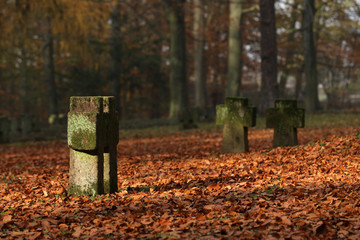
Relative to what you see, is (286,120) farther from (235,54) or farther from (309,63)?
(309,63)

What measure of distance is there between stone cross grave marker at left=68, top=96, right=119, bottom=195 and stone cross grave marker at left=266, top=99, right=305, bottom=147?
4.42 meters

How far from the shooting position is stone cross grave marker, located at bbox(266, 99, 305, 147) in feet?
28.5

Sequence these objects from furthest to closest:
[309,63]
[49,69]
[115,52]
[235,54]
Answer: [115,52]
[309,63]
[49,69]
[235,54]

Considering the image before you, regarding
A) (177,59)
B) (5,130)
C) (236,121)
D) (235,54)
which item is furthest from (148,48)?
(236,121)

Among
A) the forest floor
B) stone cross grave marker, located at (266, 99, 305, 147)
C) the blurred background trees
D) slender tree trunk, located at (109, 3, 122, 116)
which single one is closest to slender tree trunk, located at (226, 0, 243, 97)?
the blurred background trees

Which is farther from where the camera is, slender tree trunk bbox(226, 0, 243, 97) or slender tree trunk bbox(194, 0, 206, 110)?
slender tree trunk bbox(194, 0, 206, 110)

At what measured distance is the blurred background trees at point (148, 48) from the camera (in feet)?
64.8

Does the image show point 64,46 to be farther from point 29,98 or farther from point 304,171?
point 304,171

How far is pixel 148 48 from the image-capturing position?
29594 mm

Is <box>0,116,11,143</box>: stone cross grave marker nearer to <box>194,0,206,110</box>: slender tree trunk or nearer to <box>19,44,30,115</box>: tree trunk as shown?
<box>194,0,206,110</box>: slender tree trunk

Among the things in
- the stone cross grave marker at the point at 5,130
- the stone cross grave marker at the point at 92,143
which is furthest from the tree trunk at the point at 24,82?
the stone cross grave marker at the point at 92,143

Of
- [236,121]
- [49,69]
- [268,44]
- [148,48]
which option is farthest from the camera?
[148,48]

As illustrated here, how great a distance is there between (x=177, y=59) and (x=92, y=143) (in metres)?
15.6

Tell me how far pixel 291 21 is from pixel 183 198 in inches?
1038
